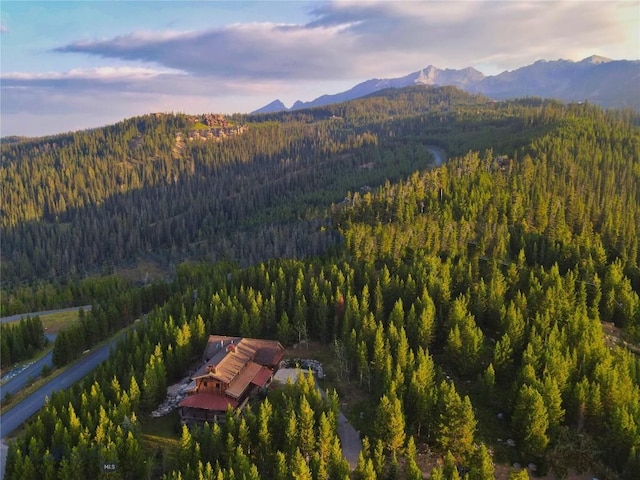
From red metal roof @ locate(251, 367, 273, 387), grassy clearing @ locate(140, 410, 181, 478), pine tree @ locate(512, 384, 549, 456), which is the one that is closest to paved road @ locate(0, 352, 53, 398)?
grassy clearing @ locate(140, 410, 181, 478)

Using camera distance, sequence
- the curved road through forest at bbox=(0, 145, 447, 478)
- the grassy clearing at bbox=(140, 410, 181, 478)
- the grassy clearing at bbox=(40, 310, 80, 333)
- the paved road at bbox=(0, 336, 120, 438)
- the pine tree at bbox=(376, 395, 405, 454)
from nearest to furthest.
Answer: the grassy clearing at bbox=(140, 410, 181, 478) < the pine tree at bbox=(376, 395, 405, 454) < the curved road through forest at bbox=(0, 145, 447, 478) < the paved road at bbox=(0, 336, 120, 438) < the grassy clearing at bbox=(40, 310, 80, 333)

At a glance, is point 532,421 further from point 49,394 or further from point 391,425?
point 49,394

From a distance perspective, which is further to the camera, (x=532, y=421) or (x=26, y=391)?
(x=26, y=391)

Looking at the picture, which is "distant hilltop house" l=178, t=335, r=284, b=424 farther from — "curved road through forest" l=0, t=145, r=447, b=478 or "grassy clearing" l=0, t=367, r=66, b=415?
"grassy clearing" l=0, t=367, r=66, b=415

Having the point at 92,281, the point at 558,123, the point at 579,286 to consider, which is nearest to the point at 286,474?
the point at 579,286

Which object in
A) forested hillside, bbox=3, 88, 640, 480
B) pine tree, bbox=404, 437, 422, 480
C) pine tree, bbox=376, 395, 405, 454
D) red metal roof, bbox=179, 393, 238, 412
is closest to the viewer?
pine tree, bbox=404, 437, 422, 480

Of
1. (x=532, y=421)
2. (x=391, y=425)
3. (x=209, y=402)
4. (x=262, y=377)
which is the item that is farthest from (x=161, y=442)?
(x=532, y=421)

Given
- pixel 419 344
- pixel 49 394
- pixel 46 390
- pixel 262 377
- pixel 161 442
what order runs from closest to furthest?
pixel 161 442 → pixel 262 377 → pixel 419 344 → pixel 49 394 → pixel 46 390
